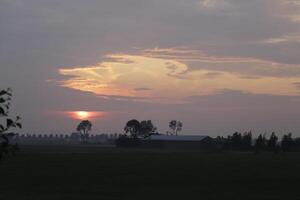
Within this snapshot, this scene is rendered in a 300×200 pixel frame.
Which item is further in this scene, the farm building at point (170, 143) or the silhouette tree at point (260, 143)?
the farm building at point (170, 143)

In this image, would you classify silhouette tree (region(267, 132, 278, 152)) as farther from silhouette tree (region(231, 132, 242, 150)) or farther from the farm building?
the farm building

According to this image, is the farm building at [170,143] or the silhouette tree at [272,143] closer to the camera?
the silhouette tree at [272,143]

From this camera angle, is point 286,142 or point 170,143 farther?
point 170,143

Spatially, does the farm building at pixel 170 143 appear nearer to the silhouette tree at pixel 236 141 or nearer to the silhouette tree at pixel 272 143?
the silhouette tree at pixel 236 141

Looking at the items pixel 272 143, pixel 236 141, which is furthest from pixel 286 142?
pixel 236 141

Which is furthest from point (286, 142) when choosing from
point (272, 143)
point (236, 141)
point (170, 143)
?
point (170, 143)

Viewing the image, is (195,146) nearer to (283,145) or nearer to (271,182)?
(283,145)

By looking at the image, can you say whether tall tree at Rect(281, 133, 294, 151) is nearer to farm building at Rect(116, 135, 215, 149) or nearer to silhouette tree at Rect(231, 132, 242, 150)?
silhouette tree at Rect(231, 132, 242, 150)

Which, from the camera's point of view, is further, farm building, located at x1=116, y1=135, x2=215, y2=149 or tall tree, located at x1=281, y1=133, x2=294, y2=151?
farm building, located at x1=116, y1=135, x2=215, y2=149

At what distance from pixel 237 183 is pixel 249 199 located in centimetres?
974

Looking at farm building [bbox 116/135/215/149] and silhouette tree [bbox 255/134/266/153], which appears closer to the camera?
silhouette tree [bbox 255/134/266/153]

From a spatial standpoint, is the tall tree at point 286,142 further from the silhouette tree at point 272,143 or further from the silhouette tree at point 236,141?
the silhouette tree at point 236,141

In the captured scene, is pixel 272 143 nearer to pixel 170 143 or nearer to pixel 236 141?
pixel 236 141

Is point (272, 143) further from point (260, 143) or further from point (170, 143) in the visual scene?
point (170, 143)
